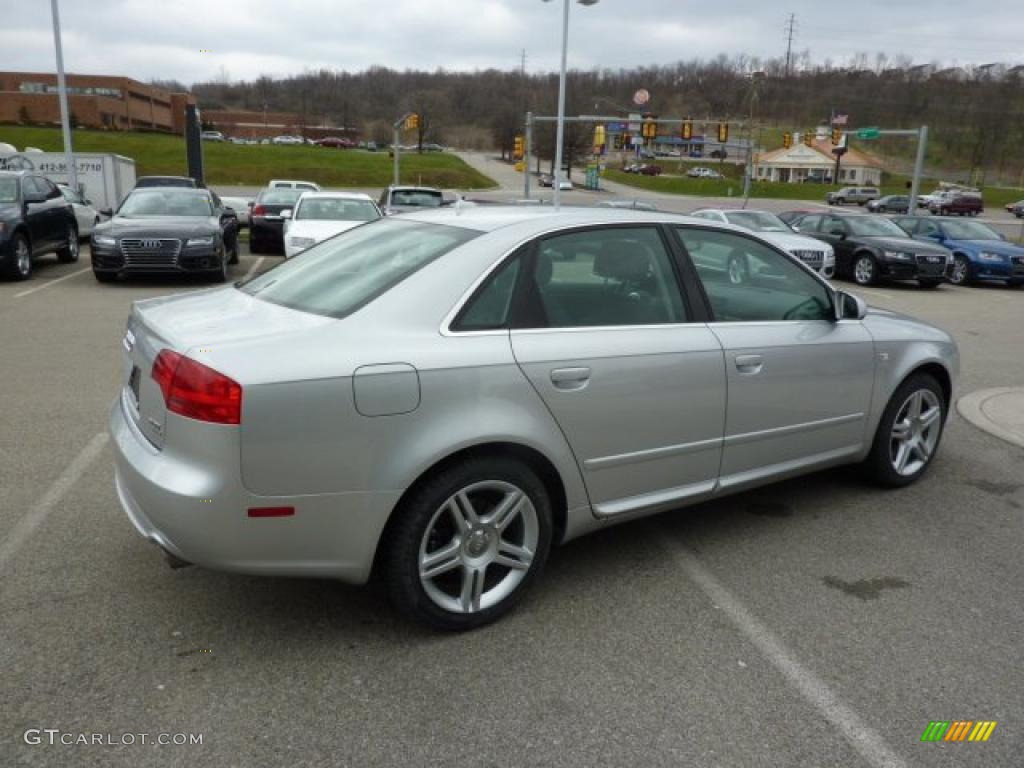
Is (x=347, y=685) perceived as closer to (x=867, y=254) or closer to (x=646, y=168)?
(x=867, y=254)

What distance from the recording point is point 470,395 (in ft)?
9.65

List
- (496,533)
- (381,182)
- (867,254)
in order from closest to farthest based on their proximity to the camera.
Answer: (496,533) → (867,254) → (381,182)

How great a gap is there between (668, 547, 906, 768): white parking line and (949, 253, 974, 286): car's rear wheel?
58.9 feet

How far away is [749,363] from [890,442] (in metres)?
1.50

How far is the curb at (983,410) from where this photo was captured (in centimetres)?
609

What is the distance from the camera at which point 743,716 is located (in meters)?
2.69

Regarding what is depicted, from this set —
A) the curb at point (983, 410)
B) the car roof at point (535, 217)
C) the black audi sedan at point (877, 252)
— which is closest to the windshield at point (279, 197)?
the black audi sedan at point (877, 252)

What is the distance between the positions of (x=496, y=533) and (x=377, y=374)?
80 centimetres

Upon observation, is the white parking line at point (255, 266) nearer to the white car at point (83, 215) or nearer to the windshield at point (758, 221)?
the white car at point (83, 215)

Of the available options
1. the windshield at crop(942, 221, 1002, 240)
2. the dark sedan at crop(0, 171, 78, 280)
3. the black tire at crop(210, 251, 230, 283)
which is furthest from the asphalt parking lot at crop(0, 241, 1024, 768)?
the windshield at crop(942, 221, 1002, 240)

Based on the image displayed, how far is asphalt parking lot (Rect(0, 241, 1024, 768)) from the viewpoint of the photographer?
8.30 feet

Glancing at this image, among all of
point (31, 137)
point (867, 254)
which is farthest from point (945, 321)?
point (31, 137)

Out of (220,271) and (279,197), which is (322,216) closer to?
(220,271)

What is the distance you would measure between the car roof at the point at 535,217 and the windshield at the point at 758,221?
46.3 feet
